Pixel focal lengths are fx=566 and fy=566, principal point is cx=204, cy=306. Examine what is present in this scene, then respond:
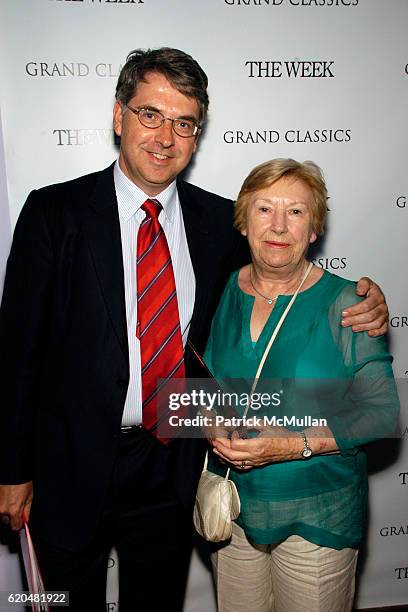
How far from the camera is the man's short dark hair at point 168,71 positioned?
1.60 meters

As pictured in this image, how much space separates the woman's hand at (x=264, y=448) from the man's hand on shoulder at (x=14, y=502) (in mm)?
630

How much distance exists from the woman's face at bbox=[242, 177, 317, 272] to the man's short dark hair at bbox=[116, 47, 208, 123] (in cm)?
36

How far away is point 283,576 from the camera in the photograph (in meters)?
1.61

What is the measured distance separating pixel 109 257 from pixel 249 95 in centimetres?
108

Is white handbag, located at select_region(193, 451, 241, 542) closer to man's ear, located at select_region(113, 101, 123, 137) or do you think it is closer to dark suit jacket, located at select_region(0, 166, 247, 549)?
dark suit jacket, located at select_region(0, 166, 247, 549)

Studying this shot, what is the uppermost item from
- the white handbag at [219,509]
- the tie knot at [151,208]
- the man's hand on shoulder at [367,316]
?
the tie knot at [151,208]

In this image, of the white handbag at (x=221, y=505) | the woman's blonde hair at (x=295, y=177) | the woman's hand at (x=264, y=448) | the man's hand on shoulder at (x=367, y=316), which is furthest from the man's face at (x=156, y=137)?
the woman's hand at (x=264, y=448)

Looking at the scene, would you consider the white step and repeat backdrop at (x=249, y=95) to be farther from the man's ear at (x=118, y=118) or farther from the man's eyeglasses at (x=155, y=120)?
the man's eyeglasses at (x=155, y=120)

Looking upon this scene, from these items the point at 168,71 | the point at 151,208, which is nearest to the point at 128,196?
the point at 151,208

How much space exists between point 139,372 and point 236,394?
28cm

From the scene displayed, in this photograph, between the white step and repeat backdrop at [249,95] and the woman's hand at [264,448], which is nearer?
the woman's hand at [264,448]

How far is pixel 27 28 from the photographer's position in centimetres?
211

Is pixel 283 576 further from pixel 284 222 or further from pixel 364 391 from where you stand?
pixel 284 222

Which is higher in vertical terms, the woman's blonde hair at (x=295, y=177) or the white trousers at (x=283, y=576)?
the woman's blonde hair at (x=295, y=177)
